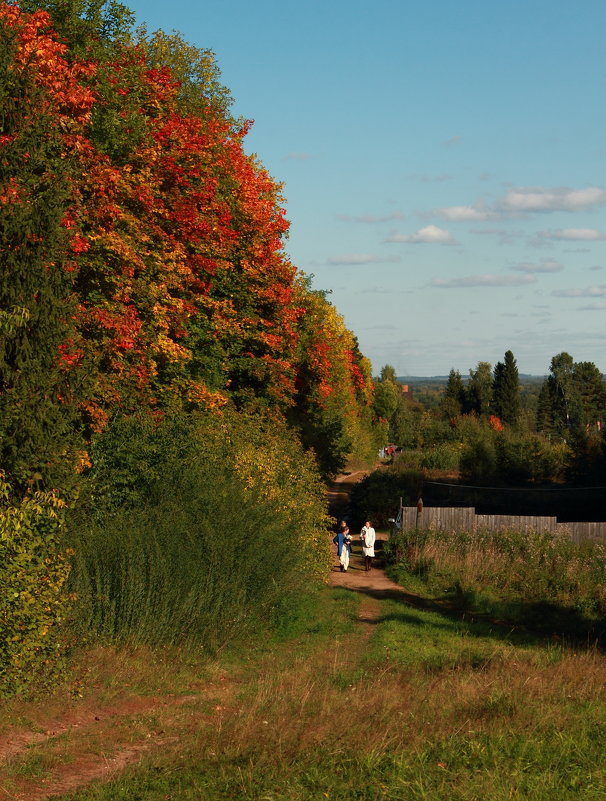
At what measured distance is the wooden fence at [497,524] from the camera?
28.8 metres

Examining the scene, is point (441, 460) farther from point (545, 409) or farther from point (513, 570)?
point (545, 409)

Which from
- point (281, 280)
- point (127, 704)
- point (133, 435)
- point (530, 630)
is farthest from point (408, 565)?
point (127, 704)

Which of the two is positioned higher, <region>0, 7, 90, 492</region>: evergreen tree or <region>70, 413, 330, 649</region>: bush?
<region>0, 7, 90, 492</region>: evergreen tree

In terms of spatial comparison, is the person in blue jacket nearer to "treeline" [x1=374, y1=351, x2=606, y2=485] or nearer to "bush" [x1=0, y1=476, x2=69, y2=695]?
"bush" [x1=0, y1=476, x2=69, y2=695]

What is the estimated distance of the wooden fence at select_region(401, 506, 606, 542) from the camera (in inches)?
1135

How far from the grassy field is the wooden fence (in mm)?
12710

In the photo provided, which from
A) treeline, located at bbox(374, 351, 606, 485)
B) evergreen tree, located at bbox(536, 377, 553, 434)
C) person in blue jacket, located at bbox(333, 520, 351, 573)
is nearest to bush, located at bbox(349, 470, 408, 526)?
treeline, located at bbox(374, 351, 606, 485)

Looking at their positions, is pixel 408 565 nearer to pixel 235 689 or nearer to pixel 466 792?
pixel 235 689

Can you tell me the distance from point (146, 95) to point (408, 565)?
51.8 ft

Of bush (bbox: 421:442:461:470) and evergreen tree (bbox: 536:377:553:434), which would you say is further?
evergreen tree (bbox: 536:377:553:434)

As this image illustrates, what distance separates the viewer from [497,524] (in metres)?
29.0

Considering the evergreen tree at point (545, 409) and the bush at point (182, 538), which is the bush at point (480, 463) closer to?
the bush at point (182, 538)

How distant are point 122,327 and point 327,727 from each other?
41.4ft

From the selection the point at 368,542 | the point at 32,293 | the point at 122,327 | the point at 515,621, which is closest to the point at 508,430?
the point at 368,542
